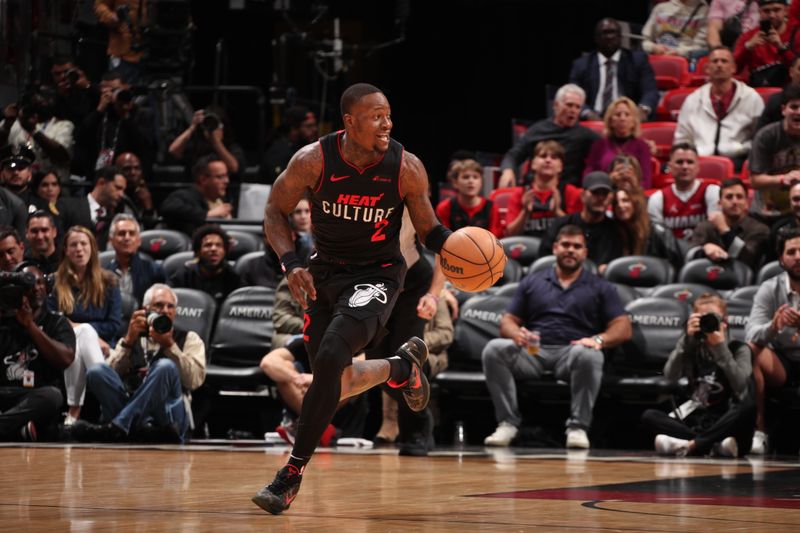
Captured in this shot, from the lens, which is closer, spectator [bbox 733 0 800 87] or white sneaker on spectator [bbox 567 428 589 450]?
white sneaker on spectator [bbox 567 428 589 450]

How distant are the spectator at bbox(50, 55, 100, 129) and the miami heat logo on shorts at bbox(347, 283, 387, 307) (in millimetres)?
8203

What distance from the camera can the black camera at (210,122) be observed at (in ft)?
40.2

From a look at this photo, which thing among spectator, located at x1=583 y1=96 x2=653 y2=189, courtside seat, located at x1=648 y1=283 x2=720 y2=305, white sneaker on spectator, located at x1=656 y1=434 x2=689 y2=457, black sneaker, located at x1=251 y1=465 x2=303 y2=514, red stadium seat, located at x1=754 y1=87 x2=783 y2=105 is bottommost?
white sneaker on spectator, located at x1=656 y1=434 x2=689 y2=457

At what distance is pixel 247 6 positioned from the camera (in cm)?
1465

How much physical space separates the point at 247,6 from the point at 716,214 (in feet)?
22.0

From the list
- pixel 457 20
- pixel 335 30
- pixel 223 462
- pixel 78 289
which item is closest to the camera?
pixel 223 462

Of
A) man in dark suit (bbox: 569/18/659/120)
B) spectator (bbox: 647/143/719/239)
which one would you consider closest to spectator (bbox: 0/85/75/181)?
man in dark suit (bbox: 569/18/659/120)

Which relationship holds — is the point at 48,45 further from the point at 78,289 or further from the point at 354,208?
the point at 354,208

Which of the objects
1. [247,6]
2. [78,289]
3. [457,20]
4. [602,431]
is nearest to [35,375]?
[78,289]

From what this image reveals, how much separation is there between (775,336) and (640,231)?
1.67 metres

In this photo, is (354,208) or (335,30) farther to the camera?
(335,30)

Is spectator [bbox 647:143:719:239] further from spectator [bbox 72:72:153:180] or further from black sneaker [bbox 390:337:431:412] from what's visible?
spectator [bbox 72:72:153:180]

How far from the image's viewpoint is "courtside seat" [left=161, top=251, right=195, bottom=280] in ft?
34.9

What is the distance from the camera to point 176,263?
10.7 metres
